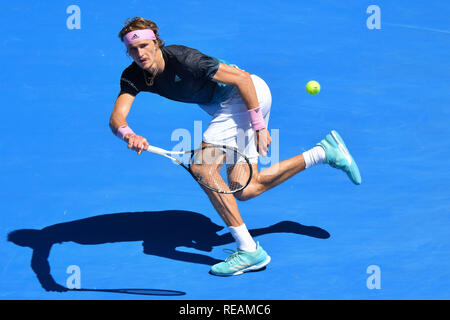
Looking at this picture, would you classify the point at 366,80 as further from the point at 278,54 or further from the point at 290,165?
the point at 290,165

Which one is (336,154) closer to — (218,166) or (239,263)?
(218,166)

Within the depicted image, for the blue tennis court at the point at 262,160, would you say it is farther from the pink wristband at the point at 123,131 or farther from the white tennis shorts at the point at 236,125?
the pink wristband at the point at 123,131

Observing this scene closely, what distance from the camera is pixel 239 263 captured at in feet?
17.9

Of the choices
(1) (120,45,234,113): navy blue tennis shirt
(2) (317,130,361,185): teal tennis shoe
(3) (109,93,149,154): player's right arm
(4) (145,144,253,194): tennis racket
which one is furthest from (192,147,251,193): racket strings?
(2) (317,130,361,185): teal tennis shoe

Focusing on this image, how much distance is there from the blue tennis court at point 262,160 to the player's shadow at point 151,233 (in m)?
0.01

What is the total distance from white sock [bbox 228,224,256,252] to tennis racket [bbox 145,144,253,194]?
26 cm

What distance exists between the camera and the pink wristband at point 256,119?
17.9 ft

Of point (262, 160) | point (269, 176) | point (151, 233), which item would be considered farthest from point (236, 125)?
point (151, 233)

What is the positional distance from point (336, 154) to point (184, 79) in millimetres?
1271

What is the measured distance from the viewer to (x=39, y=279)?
17.7 ft

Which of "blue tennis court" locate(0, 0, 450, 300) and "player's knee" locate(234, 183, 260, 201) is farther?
"player's knee" locate(234, 183, 260, 201)

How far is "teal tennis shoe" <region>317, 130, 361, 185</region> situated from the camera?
5.80 m

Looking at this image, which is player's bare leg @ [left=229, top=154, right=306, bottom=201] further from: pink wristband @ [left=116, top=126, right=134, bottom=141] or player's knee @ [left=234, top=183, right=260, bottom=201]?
pink wristband @ [left=116, top=126, right=134, bottom=141]

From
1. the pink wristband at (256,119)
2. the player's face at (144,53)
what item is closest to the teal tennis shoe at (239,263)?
the pink wristband at (256,119)
